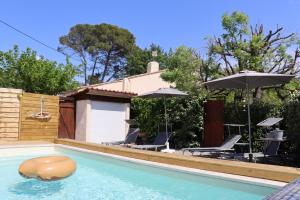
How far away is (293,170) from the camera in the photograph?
5316mm

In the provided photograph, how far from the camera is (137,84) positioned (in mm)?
26016

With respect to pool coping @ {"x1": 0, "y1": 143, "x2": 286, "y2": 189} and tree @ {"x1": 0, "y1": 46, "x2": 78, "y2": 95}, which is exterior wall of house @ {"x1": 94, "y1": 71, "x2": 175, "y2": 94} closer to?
tree @ {"x1": 0, "y1": 46, "x2": 78, "y2": 95}

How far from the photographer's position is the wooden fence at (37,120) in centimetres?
1377

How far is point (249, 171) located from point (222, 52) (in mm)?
13563

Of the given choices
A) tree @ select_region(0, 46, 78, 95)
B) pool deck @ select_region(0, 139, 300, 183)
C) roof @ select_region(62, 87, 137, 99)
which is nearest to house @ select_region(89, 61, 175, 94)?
tree @ select_region(0, 46, 78, 95)

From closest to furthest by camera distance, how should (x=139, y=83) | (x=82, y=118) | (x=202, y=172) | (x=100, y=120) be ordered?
(x=202, y=172)
(x=82, y=118)
(x=100, y=120)
(x=139, y=83)

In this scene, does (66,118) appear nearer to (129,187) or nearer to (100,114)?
(100,114)

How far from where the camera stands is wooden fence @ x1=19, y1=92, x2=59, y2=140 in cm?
1377

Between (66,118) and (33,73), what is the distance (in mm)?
5488

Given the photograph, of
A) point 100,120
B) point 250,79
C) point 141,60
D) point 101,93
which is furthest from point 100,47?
point 250,79

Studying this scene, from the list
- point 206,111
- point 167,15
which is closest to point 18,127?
point 206,111

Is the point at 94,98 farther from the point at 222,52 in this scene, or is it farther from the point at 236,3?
the point at 236,3

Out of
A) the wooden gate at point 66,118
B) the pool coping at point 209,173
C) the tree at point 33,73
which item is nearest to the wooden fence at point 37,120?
the wooden gate at point 66,118

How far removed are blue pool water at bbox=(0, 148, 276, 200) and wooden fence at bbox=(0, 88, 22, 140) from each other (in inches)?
199
